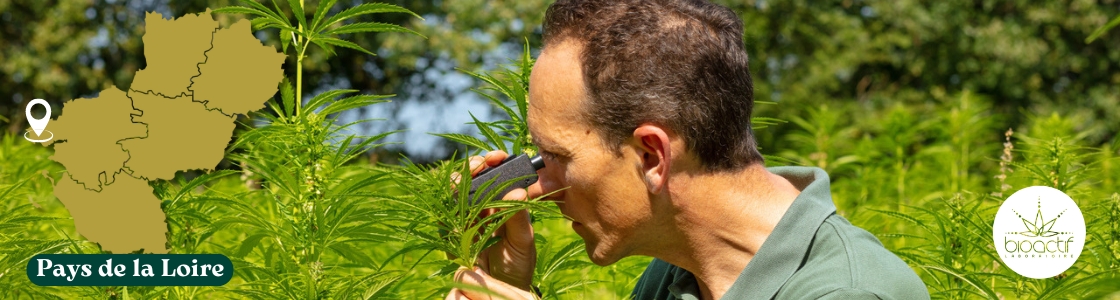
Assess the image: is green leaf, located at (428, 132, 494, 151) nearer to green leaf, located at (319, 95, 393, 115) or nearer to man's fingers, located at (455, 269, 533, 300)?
green leaf, located at (319, 95, 393, 115)

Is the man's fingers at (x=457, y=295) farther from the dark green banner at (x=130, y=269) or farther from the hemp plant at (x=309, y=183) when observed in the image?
the dark green banner at (x=130, y=269)

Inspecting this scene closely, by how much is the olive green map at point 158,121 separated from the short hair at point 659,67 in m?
0.55

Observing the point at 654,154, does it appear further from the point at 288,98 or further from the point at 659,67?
the point at 288,98

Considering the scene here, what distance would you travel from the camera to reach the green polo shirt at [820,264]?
161 cm

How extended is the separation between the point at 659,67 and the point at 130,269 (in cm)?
98

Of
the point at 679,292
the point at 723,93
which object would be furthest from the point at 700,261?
the point at 723,93

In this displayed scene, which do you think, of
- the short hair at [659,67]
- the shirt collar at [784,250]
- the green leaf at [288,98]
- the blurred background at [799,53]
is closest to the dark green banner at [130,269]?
the green leaf at [288,98]

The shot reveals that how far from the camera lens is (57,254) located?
186 cm

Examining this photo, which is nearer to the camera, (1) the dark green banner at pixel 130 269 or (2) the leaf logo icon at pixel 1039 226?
(1) the dark green banner at pixel 130 269

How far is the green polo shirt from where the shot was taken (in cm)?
161

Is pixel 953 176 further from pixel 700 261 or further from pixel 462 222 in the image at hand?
pixel 462 222

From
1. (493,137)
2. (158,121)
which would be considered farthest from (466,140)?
A: (158,121)

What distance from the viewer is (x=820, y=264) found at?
1700mm

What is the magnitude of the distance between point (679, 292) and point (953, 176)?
2.60 meters
